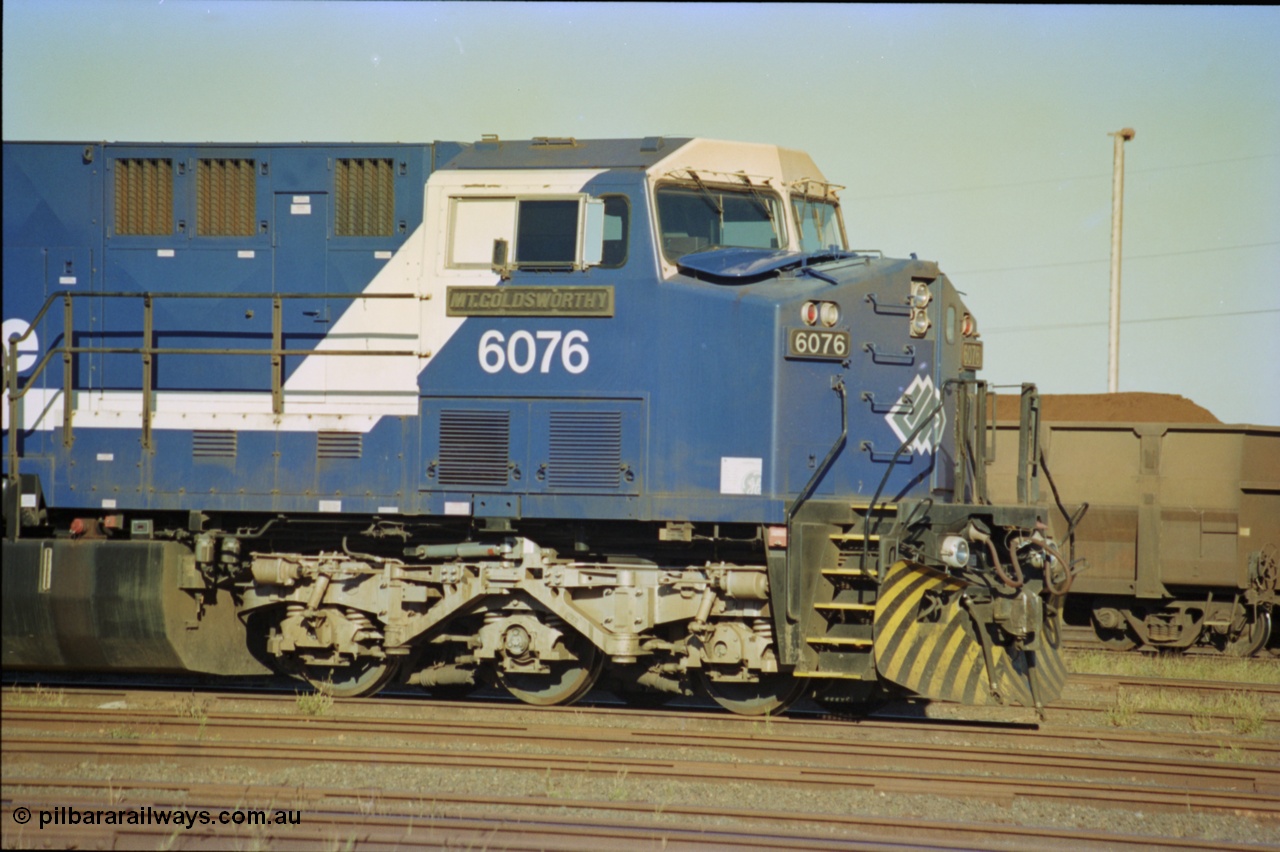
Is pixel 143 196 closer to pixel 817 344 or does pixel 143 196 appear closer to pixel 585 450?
pixel 585 450

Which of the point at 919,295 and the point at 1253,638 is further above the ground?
the point at 919,295

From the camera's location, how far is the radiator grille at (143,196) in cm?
1066

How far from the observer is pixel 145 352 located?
10047 mm

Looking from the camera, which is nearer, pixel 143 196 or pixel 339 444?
pixel 339 444

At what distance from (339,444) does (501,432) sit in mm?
1348

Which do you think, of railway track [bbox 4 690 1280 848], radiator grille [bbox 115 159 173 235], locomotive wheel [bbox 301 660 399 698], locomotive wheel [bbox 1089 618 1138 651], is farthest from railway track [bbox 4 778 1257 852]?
locomotive wheel [bbox 1089 618 1138 651]

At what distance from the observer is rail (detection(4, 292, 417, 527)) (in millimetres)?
9867

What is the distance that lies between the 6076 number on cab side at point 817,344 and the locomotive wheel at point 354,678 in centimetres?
425

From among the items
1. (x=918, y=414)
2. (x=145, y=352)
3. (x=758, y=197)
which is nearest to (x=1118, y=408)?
(x=918, y=414)

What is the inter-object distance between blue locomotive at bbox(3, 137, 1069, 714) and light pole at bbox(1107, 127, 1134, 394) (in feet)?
64.8

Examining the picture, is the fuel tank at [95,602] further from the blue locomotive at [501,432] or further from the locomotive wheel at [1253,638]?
the locomotive wheel at [1253,638]

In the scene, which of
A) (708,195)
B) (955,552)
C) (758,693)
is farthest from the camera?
(758,693)

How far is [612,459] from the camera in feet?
31.1

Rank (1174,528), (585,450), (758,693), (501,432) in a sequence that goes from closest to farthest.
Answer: (585,450), (501,432), (758,693), (1174,528)
